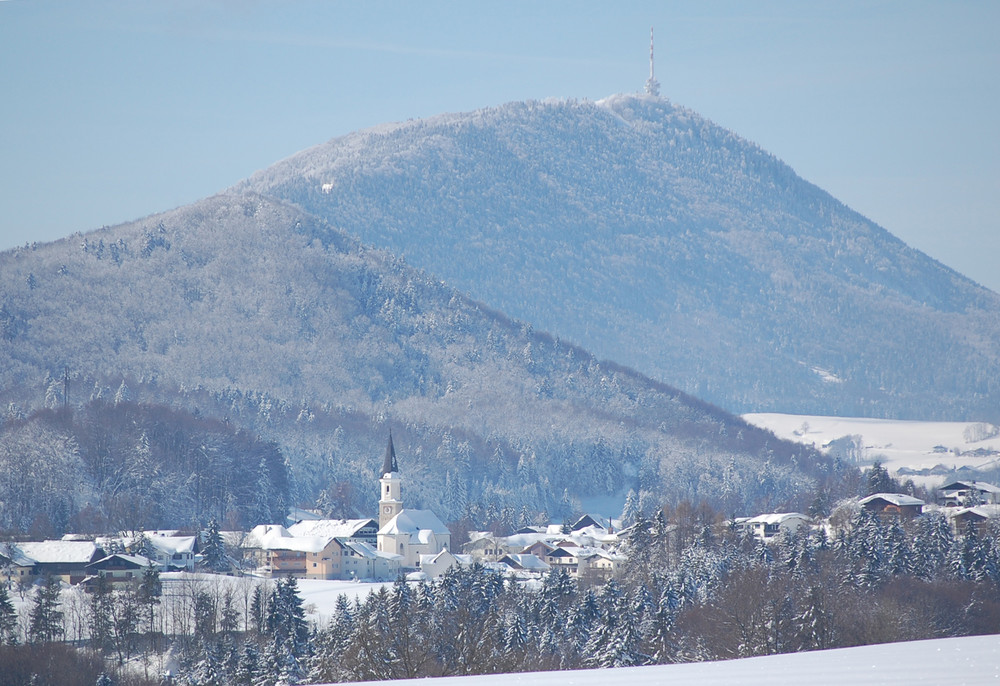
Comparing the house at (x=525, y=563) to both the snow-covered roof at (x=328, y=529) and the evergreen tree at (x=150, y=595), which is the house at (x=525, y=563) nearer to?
the snow-covered roof at (x=328, y=529)

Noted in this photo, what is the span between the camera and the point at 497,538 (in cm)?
12256

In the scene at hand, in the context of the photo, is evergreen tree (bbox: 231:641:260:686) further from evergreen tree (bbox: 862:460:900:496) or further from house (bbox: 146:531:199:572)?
evergreen tree (bbox: 862:460:900:496)

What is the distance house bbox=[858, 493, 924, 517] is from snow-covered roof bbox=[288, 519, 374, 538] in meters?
37.7

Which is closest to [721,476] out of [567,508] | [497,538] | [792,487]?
[792,487]

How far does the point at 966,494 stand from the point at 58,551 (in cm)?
6105

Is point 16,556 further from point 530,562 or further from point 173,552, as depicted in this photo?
point 530,562

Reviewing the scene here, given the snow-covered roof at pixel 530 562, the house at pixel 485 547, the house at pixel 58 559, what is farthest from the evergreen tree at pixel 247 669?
the house at pixel 485 547

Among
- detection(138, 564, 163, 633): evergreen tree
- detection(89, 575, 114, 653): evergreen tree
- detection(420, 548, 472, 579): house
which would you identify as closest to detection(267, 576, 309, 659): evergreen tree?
detection(138, 564, 163, 633): evergreen tree

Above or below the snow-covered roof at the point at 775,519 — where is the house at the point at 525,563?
below

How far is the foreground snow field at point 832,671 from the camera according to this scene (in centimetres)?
2655

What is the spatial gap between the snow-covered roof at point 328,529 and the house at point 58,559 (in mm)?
20353

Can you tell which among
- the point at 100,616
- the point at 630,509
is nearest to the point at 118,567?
the point at 100,616

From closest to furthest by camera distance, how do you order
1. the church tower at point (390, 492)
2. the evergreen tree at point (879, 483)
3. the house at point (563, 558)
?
the evergreen tree at point (879, 483) → the house at point (563, 558) → the church tower at point (390, 492)

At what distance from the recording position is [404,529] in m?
118
